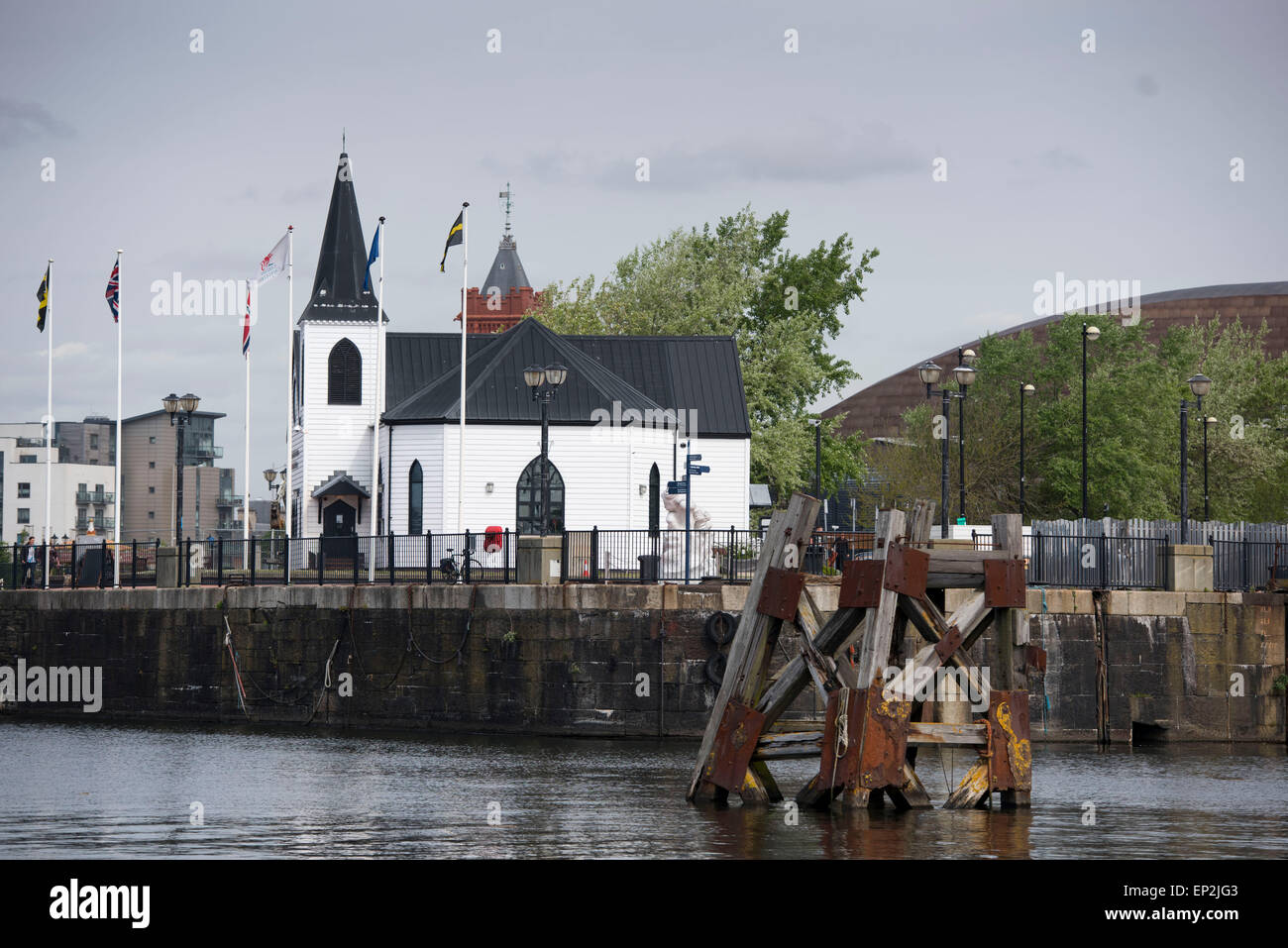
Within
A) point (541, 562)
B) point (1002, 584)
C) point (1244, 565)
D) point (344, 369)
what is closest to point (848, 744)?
point (1002, 584)

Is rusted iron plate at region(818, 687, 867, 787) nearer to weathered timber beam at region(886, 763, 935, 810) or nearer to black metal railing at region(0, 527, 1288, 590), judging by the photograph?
weathered timber beam at region(886, 763, 935, 810)

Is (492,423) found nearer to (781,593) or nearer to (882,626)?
(781,593)

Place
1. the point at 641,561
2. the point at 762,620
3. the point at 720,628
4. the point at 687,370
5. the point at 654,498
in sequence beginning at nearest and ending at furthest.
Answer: the point at 762,620, the point at 720,628, the point at 641,561, the point at 654,498, the point at 687,370

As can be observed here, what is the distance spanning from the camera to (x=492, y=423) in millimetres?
53625

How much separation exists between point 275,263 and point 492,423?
34.0ft

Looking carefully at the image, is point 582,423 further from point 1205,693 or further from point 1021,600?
point 1021,600

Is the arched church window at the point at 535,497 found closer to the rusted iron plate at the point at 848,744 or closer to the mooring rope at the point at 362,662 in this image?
the mooring rope at the point at 362,662

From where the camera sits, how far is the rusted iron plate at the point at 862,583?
18.8 m

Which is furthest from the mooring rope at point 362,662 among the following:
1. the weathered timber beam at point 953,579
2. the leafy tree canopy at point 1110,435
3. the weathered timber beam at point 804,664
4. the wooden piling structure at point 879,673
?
the leafy tree canopy at point 1110,435

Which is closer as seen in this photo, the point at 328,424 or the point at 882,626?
the point at 882,626

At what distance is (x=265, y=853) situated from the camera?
1716 centimetres

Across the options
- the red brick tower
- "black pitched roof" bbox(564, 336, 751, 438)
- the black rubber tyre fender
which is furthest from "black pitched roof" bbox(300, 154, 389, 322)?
the red brick tower

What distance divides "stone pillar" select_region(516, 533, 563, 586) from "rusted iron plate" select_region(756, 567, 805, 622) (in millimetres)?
13800
